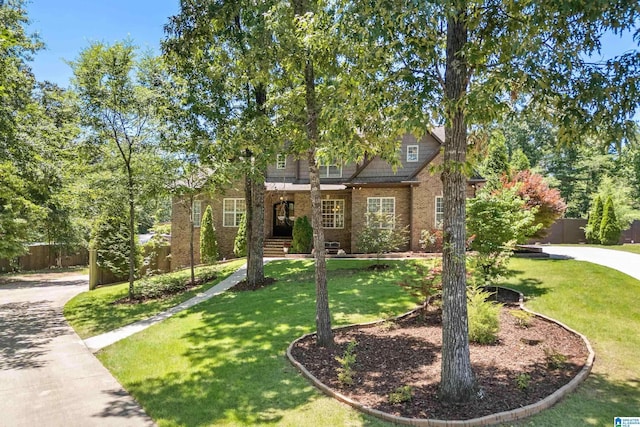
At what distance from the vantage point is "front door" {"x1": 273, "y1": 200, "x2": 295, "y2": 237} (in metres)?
22.6

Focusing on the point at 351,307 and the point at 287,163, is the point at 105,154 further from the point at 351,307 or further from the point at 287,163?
the point at 287,163

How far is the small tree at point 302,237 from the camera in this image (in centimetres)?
1992

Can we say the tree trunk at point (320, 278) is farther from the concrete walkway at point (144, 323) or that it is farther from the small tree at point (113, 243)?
the small tree at point (113, 243)

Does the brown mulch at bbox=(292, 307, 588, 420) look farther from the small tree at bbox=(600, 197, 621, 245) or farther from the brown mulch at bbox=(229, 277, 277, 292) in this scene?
the small tree at bbox=(600, 197, 621, 245)

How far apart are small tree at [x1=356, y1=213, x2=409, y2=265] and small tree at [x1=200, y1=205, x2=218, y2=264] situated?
325 inches

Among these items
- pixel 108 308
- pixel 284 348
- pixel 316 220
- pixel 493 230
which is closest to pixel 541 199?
pixel 493 230

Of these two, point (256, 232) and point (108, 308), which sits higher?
point (256, 232)

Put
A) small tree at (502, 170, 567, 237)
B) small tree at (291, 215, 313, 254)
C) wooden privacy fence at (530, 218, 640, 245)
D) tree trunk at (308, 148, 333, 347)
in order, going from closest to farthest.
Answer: tree trunk at (308, 148, 333, 347)
small tree at (502, 170, 567, 237)
small tree at (291, 215, 313, 254)
wooden privacy fence at (530, 218, 640, 245)

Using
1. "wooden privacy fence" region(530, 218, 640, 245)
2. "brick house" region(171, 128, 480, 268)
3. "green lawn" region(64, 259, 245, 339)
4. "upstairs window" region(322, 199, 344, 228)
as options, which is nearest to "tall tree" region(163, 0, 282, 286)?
"green lawn" region(64, 259, 245, 339)

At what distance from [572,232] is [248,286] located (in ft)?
79.1

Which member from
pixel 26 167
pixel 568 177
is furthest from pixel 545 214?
pixel 568 177

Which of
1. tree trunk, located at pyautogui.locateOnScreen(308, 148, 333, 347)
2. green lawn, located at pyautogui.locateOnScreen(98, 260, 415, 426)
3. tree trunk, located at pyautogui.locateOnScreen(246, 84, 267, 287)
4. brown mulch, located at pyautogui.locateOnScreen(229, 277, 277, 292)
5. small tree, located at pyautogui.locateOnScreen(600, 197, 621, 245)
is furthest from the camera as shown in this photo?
small tree, located at pyautogui.locateOnScreen(600, 197, 621, 245)

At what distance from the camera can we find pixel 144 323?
32.9 ft

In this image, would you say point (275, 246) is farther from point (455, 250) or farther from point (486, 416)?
point (486, 416)
